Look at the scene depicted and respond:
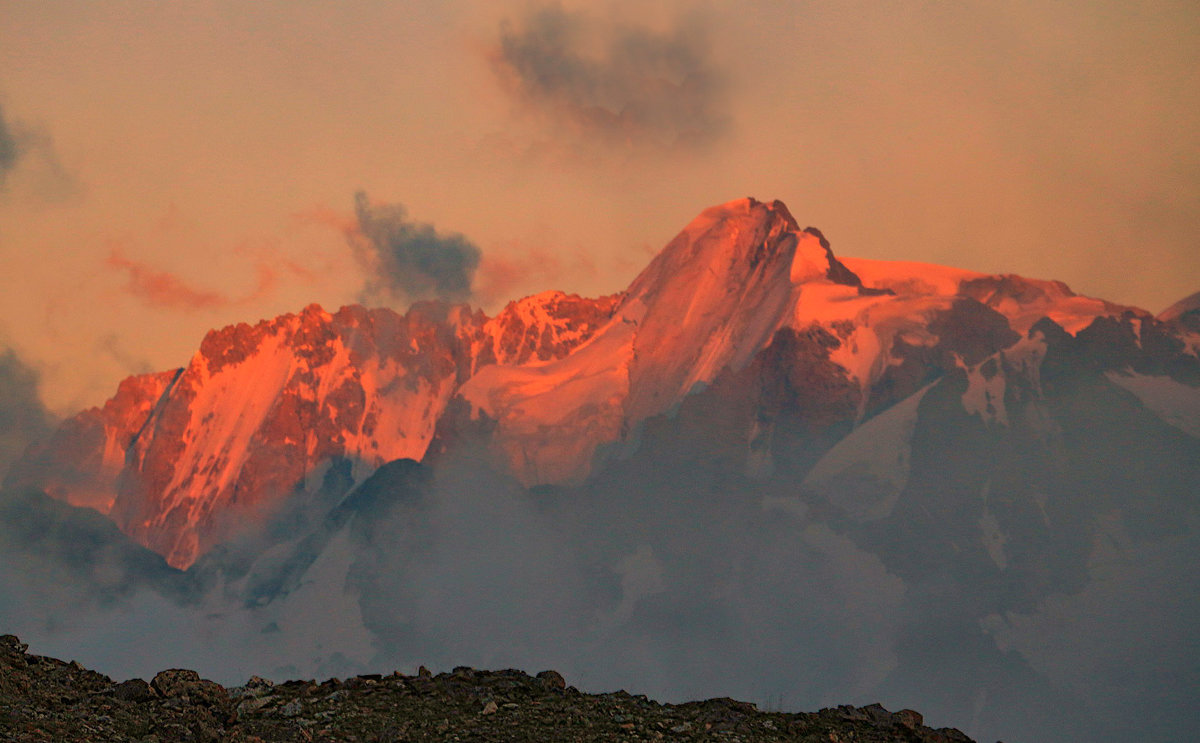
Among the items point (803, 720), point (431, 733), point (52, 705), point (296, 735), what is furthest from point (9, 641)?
point (803, 720)

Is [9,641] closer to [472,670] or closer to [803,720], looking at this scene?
[472,670]

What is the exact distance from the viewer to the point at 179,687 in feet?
140

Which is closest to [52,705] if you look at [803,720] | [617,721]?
[617,721]

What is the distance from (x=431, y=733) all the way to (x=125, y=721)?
9.09m

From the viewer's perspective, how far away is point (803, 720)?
4406 cm

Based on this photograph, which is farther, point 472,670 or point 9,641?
point 472,670

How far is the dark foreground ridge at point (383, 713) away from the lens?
3966cm

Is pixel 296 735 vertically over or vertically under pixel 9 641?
under

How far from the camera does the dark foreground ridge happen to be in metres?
39.7

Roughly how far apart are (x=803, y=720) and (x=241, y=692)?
18.5 meters

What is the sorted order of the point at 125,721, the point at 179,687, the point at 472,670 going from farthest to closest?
1. the point at 472,670
2. the point at 179,687
3. the point at 125,721

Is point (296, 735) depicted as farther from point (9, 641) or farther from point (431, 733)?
point (9, 641)

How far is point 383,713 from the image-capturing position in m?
42.5

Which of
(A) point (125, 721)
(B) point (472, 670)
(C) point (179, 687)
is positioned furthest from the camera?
(B) point (472, 670)
